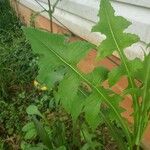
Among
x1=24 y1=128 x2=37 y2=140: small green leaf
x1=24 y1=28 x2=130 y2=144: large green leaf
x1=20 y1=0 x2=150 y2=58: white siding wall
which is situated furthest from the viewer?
x1=24 y1=128 x2=37 y2=140: small green leaf

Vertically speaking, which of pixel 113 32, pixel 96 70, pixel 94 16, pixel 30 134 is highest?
pixel 113 32

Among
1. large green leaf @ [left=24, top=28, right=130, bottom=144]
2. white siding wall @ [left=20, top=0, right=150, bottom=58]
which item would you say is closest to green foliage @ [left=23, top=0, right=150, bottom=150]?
large green leaf @ [left=24, top=28, right=130, bottom=144]

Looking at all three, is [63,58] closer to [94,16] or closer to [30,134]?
[30,134]

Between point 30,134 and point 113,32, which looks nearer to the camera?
point 113,32

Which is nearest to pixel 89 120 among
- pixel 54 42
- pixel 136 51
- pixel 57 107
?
pixel 54 42

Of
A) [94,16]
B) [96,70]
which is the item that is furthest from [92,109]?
[94,16]

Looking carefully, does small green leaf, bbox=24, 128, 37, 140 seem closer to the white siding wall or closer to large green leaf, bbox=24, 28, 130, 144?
the white siding wall

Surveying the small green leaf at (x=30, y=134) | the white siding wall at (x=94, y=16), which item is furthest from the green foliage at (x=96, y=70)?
the small green leaf at (x=30, y=134)

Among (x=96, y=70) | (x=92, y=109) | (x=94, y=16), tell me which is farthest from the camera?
(x=94, y=16)

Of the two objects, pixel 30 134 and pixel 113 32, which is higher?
pixel 113 32
